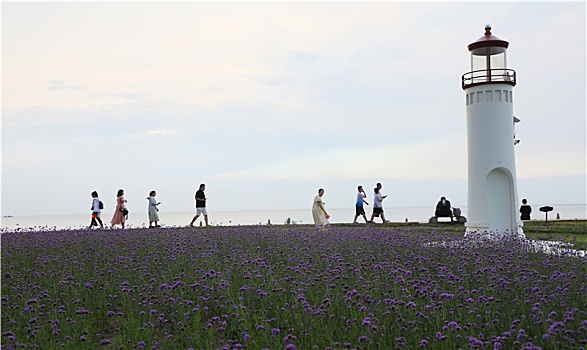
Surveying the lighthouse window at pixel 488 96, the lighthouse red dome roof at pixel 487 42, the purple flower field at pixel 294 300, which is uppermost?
the lighthouse red dome roof at pixel 487 42

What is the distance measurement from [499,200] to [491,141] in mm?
1784

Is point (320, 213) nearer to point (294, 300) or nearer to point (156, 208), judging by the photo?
point (156, 208)

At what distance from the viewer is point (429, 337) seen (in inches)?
252

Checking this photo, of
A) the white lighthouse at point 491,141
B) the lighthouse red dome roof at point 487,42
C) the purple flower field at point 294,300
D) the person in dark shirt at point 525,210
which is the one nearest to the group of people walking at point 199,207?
the person in dark shirt at point 525,210

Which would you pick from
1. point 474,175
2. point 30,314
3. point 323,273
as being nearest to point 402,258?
point 323,273

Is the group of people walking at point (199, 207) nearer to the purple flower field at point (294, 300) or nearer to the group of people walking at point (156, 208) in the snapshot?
the group of people walking at point (156, 208)

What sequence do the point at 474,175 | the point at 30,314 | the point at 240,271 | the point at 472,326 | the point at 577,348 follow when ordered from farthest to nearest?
the point at 474,175 < the point at 240,271 < the point at 30,314 < the point at 472,326 < the point at 577,348

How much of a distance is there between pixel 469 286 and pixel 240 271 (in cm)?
330

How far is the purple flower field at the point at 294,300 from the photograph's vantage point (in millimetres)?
6531

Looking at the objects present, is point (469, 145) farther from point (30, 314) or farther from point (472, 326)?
point (30, 314)

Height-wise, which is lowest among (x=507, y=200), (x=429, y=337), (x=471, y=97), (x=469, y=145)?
(x=429, y=337)

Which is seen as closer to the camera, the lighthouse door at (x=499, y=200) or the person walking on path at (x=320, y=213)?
the lighthouse door at (x=499, y=200)

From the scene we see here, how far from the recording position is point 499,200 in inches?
734

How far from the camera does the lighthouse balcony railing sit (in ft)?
60.4
